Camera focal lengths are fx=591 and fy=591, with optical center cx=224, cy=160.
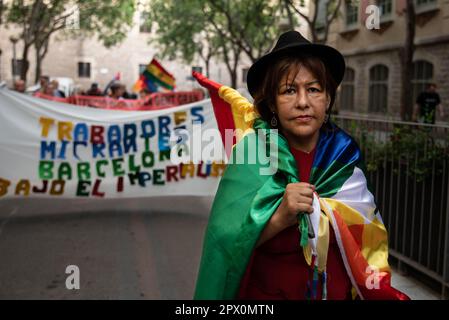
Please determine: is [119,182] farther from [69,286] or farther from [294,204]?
[294,204]

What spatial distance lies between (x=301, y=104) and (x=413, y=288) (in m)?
3.75

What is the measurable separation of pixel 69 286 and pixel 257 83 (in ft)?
11.3

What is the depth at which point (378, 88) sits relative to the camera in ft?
78.3

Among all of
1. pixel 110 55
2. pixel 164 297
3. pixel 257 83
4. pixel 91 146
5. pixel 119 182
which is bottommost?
pixel 164 297

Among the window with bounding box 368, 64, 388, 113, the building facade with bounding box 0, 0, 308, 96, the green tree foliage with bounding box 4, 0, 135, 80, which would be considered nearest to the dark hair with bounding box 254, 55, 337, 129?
the green tree foliage with bounding box 4, 0, 135, 80

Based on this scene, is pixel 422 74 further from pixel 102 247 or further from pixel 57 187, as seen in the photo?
pixel 102 247

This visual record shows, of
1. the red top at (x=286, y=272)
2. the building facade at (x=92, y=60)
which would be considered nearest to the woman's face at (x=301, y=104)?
the red top at (x=286, y=272)

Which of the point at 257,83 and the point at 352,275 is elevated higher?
the point at 257,83

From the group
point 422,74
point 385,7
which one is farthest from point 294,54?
point 385,7

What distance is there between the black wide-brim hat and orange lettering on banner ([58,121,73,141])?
601 centimetres

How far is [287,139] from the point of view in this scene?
2160 mm

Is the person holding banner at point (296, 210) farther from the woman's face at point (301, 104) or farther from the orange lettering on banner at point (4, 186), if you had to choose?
the orange lettering on banner at point (4, 186)

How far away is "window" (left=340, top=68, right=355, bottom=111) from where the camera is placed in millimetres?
26241
